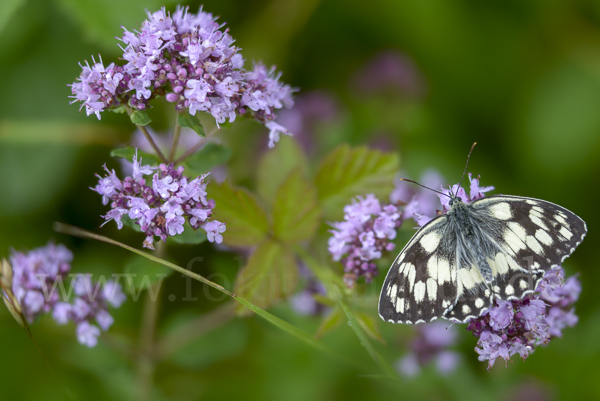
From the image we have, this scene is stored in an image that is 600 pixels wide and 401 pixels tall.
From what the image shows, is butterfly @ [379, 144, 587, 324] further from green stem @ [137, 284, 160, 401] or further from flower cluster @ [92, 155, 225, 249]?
green stem @ [137, 284, 160, 401]

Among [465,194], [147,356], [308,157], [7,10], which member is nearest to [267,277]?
[465,194]

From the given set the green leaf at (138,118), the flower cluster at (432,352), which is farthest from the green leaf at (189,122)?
the flower cluster at (432,352)

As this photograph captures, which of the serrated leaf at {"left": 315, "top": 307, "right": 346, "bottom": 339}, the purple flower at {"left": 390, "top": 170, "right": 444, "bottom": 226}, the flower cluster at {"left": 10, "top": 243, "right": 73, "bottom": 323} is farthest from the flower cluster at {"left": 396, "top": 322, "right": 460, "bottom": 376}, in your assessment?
the flower cluster at {"left": 10, "top": 243, "right": 73, "bottom": 323}

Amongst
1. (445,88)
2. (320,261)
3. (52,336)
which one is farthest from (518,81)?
(52,336)

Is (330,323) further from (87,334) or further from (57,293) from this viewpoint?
(57,293)

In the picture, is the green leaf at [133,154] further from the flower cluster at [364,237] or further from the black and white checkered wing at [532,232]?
the black and white checkered wing at [532,232]

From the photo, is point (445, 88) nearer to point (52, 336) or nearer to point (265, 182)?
point (265, 182)
